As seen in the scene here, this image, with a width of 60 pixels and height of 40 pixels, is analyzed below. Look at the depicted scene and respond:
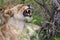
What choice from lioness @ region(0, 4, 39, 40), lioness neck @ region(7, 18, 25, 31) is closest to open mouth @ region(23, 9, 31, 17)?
lioness @ region(0, 4, 39, 40)

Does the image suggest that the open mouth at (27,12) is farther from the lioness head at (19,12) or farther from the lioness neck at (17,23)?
the lioness neck at (17,23)

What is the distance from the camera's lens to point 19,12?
6133mm

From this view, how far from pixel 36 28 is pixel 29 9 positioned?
2.01ft

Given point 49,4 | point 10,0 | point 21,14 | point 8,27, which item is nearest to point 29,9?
point 21,14

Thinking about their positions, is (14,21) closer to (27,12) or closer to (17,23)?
(17,23)

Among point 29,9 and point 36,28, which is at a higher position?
point 29,9

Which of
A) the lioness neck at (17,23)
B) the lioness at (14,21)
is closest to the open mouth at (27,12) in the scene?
the lioness at (14,21)

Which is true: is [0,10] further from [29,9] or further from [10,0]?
[10,0]

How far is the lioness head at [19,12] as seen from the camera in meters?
5.96

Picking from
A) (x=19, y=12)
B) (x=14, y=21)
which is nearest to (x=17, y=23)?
(x=14, y=21)

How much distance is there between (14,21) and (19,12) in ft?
0.91

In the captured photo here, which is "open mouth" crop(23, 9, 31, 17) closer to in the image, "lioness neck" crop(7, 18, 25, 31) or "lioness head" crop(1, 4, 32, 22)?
"lioness head" crop(1, 4, 32, 22)

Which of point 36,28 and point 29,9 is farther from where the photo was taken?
point 36,28

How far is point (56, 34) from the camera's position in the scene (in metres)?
6.54
